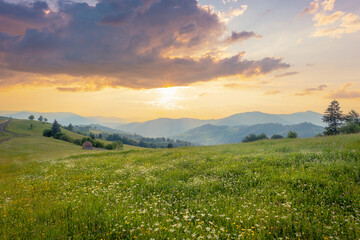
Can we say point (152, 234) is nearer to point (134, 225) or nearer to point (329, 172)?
point (134, 225)

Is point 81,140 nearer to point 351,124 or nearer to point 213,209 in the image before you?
point 213,209

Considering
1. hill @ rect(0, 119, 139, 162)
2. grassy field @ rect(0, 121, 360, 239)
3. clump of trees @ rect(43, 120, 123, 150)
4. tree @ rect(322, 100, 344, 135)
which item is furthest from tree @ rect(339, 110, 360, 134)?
clump of trees @ rect(43, 120, 123, 150)

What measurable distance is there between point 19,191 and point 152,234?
952 centimetres

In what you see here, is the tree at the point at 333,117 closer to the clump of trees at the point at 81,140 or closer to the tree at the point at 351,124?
the tree at the point at 351,124

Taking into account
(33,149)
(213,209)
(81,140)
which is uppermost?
(213,209)

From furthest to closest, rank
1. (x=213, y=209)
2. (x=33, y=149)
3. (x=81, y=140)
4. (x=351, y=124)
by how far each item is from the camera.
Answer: (x=81, y=140)
(x=33, y=149)
(x=351, y=124)
(x=213, y=209)

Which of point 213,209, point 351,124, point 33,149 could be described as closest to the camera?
point 213,209

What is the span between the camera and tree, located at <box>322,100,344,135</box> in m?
56.4

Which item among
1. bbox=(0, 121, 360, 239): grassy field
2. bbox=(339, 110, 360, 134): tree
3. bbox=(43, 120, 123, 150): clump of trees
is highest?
bbox=(339, 110, 360, 134): tree

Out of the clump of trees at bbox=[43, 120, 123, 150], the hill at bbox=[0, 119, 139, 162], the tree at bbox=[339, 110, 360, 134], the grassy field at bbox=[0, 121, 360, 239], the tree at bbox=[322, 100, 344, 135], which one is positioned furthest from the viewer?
the clump of trees at bbox=[43, 120, 123, 150]

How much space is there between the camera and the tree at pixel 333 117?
56.4 meters

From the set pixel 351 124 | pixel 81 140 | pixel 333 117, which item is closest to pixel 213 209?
pixel 351 124

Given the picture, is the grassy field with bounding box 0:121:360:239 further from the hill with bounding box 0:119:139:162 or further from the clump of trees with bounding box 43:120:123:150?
the clump of trees with bounding box 43:120:123:150

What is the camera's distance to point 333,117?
5697 centimetres
